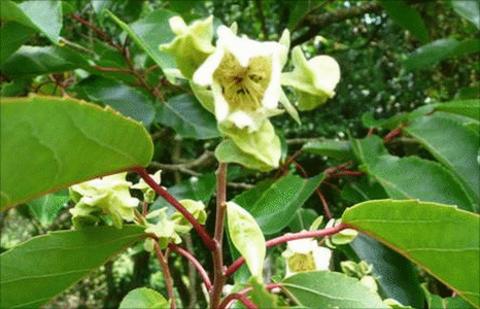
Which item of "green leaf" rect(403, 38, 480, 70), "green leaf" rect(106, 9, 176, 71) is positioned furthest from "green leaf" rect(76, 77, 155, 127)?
"green leaf" rect(403, 38, 480, 70)

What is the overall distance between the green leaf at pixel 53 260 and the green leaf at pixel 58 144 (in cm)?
9

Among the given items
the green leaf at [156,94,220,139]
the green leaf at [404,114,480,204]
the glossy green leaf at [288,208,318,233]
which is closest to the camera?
the green leaf at [404,114,480,204]

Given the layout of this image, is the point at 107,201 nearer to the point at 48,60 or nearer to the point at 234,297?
the point at 234,297

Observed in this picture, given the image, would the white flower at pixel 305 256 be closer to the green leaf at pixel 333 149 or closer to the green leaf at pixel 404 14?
the green leaf at pixel 333 149

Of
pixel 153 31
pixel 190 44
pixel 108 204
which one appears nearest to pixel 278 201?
pixel 153 31

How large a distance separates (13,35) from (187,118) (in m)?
0.43

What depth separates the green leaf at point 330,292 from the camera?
2.26ft

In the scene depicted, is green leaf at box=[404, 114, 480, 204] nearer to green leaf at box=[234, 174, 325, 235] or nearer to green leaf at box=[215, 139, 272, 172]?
green leaf at box=[234, 174, 325, 235]

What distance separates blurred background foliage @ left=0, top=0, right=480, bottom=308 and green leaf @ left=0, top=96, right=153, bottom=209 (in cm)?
53

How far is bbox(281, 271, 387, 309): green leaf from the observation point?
0.69m

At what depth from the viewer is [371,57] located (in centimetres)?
330

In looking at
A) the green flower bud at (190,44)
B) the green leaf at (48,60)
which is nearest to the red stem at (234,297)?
the green flower bud at (190,44)

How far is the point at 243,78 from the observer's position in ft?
2.08

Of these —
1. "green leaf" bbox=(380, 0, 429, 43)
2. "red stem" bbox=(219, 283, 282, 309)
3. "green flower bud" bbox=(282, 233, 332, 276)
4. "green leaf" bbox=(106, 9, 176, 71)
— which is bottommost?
"green leaf" bbox=(380, 0, 429, 43)
